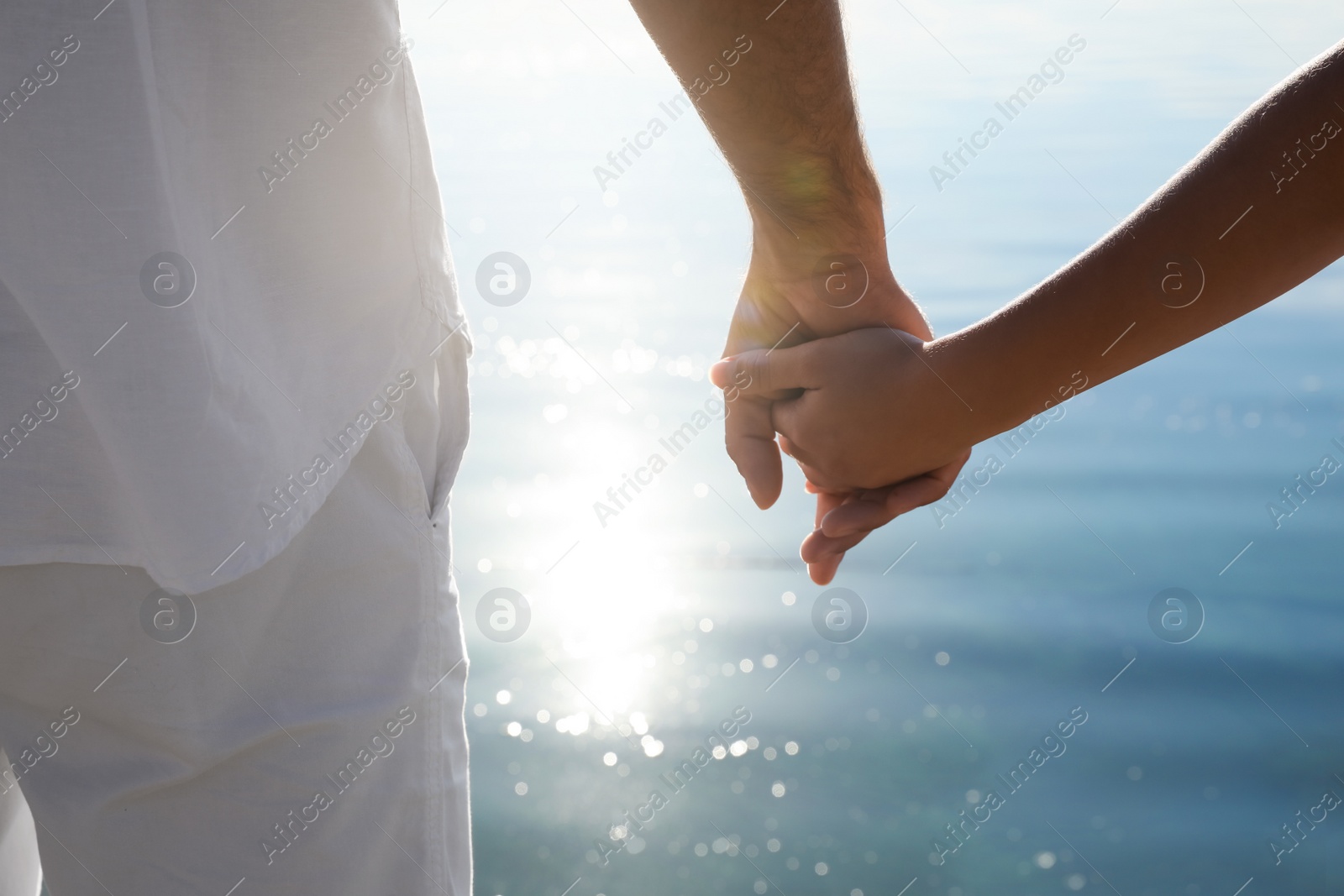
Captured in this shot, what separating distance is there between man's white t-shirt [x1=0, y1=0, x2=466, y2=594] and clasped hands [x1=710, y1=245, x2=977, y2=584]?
2.07 feet

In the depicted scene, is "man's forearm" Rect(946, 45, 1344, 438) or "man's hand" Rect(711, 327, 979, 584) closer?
"man's forearm" Rect(946, 45, 1344, 438)

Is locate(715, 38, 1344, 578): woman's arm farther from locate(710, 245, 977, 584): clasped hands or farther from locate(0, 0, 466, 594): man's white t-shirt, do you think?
locate(0, 0, 466, 594): man's white t-shirt

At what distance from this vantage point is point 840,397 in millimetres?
1229

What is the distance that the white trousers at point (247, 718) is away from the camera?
25.7 inches

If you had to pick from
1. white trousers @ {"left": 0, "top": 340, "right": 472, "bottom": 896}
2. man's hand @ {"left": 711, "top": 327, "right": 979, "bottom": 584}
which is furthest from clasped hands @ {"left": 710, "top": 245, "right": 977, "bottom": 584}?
white trousers @ {"left": 0, "top": 340, "right": 472, "bottom": 896}

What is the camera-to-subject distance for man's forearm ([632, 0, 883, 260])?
0.87m

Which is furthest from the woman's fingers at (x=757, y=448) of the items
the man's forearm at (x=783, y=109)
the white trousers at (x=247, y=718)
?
the white trousers at (x=247, y=718)

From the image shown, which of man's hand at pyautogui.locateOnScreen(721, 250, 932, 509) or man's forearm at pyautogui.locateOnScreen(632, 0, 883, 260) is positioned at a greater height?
man's forearm at pyautogui.locateOnScreen(632, 0, 883, 260)

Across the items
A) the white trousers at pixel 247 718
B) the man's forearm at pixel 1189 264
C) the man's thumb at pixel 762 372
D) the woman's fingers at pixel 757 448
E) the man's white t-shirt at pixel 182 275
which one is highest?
the man's white t-shirt at pixel 182 275

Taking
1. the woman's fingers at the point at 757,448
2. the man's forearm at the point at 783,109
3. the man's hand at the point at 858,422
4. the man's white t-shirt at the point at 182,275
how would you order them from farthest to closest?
the woman's fingers at the point at 757,448, the man's hand at the point at 858,422, the man's forearm at the point at 783,109, the man's white t-shirt at the point at 182,275

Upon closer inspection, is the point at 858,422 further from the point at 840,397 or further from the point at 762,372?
the point at 762,372

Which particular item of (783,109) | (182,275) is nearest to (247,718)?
(182,275)

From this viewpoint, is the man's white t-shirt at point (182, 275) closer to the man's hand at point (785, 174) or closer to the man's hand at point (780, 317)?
the man's hand at point (785, 174)

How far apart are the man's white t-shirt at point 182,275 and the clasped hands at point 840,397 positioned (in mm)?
631
